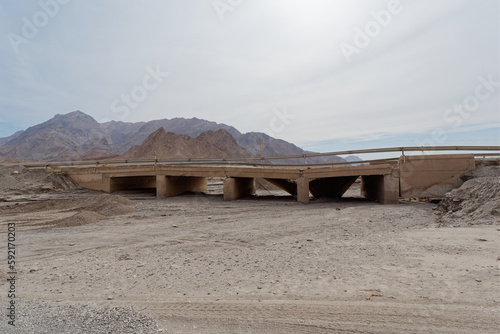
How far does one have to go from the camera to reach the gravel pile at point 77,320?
2566mm

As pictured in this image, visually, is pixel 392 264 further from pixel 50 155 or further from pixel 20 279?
pixel 50 155

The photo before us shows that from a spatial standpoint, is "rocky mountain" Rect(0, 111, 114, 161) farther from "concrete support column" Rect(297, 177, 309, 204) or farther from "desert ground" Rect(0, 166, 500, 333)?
"desert ground" Rect(0, 166, 500, 333)

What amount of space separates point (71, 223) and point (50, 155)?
215ft

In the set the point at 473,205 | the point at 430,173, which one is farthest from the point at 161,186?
the point at 473,205

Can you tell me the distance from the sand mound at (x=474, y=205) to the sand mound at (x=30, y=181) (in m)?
15.1

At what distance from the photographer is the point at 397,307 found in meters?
2.82

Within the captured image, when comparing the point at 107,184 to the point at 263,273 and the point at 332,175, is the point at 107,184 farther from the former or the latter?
the point at 263,273

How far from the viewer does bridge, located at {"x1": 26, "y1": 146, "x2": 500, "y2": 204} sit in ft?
34.9

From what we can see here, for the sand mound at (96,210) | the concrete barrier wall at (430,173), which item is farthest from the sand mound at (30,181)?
the concrete barrier wall at (430,173)

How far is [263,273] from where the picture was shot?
383 cm

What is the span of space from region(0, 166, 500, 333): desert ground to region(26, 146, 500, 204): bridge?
2527 mm

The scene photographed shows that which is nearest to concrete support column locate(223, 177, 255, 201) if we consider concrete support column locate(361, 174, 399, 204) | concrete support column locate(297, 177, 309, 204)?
concrete support column locate(297, 177, 309, 204)

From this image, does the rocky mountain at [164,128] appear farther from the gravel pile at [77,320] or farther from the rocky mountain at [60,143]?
the gravel pile at [77,320]

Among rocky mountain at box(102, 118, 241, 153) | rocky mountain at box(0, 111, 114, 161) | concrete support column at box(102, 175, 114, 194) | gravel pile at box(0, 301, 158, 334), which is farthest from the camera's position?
rocky mountain at box(102, 118, 241, 153)
